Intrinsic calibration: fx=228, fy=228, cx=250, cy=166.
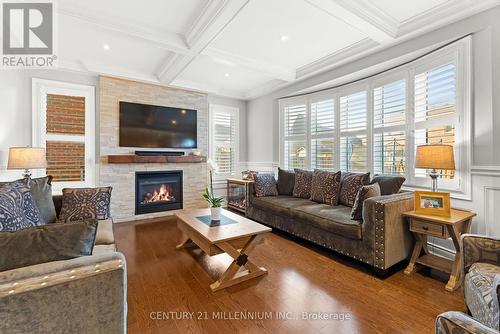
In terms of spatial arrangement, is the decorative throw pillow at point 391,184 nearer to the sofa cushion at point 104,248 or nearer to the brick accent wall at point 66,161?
the sofa cushion at point 104,248

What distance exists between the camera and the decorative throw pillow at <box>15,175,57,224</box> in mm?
2053

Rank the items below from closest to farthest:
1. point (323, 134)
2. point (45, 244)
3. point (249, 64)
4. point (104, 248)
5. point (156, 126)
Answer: point (45, 244)
point (104, 248)
point (249, 64)
point (323, 134)
point (156, 126)

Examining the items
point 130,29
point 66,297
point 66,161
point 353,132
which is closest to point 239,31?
point 130,29

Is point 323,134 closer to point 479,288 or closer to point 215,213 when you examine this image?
point 215,213

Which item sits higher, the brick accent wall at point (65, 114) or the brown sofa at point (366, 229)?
the brick accent wall at point (65, 114)

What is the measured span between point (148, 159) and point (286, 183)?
2592 mm

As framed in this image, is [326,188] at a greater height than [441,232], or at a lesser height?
greater

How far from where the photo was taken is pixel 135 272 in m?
2.30

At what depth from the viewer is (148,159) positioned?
14.0 ft

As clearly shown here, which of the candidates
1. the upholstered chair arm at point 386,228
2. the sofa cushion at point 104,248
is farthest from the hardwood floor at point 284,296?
the sofa cushion at point 104,248

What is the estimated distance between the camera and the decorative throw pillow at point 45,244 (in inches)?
36.2

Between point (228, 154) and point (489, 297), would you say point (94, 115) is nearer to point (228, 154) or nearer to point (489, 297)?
point (228, 154)

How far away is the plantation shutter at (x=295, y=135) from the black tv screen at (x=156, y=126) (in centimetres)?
198

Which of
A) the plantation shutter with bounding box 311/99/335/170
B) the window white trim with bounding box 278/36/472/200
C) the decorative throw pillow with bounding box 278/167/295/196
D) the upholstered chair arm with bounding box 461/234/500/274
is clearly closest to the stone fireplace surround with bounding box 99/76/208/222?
the decorative throw pillow with bounding box 278/167/295/196
